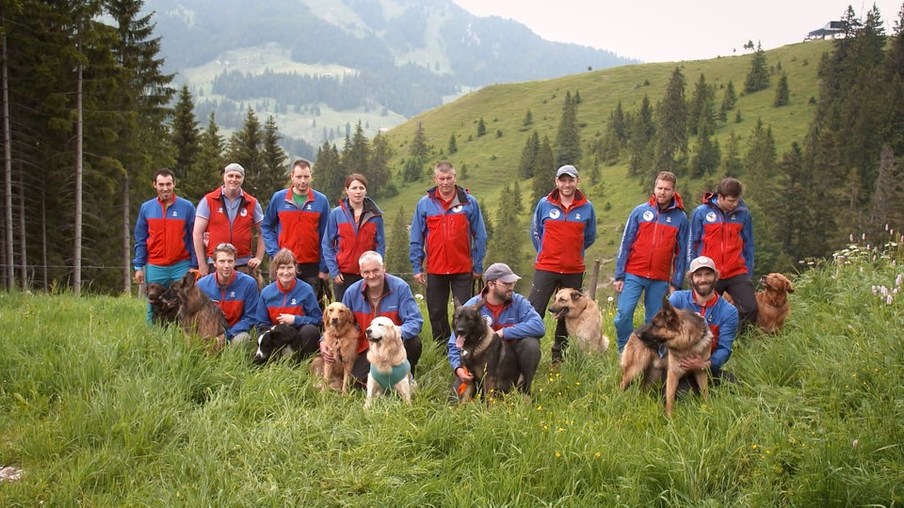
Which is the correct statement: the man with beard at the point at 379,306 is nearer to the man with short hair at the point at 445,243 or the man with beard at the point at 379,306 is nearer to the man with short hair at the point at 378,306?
the man with short hair at the point at 378,306

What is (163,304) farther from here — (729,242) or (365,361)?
(729,242)

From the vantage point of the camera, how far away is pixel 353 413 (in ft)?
15.6

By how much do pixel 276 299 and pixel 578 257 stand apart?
3461 mm

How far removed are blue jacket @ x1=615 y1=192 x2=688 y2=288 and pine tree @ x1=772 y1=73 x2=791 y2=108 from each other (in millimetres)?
96503

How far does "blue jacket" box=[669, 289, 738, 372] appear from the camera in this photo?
5.27m

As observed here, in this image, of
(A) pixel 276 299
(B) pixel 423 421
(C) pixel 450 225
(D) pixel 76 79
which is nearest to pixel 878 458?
(B) pixel 423 421

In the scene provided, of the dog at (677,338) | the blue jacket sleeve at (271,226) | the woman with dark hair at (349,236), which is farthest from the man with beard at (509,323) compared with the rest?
the blue jacket sleeve at (271,226)

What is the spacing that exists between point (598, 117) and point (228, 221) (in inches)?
4720

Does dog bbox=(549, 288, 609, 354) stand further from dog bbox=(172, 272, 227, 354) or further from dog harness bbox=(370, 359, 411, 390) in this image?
dog bbox=(172, 272, 227, 354)

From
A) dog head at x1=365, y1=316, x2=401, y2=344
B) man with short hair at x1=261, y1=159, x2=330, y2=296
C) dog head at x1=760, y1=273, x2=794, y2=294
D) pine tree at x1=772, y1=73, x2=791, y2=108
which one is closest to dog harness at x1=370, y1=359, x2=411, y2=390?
dog head at x1=365, y1=316, x2=401, y2=344

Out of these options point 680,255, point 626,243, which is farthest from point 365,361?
point 680,255

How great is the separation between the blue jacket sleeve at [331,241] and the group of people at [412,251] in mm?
12

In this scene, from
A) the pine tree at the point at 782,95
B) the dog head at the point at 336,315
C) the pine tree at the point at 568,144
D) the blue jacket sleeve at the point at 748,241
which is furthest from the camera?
the pine tree at the point at 568,144

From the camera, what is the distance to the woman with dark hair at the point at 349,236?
6898mm
